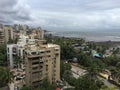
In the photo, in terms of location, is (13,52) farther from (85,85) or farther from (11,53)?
(85,85)

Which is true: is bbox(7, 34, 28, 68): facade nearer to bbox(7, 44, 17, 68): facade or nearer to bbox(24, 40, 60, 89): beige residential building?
bbox(7, 44, 17, 68): facade

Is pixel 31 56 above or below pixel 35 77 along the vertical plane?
above

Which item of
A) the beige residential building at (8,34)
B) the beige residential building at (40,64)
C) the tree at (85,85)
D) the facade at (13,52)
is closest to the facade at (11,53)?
the facade at (13,52)

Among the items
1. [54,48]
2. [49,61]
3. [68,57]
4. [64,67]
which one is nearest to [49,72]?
[49,61]

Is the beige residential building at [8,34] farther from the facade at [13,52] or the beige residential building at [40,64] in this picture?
the beige residential building at [40,64]

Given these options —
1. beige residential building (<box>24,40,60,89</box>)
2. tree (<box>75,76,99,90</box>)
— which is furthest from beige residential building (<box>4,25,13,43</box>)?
tree (<box>75,76,99,90</box>)

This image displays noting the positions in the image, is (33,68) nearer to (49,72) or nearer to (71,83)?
(49,72)

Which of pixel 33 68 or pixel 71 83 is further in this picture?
pixel 71 83

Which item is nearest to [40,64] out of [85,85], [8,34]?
[85,85]

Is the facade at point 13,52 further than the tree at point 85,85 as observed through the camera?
Yes
